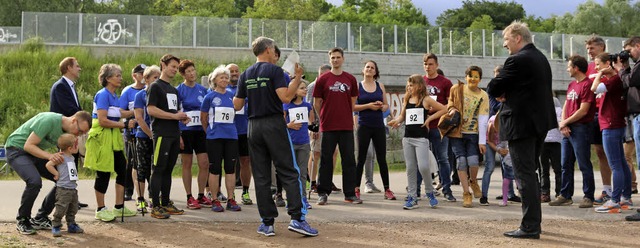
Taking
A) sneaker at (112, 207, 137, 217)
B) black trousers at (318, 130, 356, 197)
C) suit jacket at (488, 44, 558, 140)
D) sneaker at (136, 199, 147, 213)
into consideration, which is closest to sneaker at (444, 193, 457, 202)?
black trousers at (318, 130, 356, 197)

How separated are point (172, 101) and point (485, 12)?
7806cm

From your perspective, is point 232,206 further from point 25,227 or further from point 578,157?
point 578,157

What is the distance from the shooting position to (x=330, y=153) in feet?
33.1

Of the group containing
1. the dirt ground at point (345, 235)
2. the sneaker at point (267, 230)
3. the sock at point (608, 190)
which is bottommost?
the dirt ground at point (345, 235)

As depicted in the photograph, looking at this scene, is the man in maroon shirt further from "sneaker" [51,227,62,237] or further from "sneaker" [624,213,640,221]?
"sneaker" [51,227,62,237]

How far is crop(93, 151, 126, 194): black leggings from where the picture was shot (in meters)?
8.53

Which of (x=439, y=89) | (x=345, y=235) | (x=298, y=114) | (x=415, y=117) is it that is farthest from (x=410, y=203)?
(x=345, y=235)

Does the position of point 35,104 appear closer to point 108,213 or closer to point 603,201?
point 108,213

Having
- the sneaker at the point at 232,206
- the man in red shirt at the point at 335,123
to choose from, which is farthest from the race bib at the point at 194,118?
the man in red shirt at the point at 335,123

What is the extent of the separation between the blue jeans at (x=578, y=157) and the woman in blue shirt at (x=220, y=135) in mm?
4097

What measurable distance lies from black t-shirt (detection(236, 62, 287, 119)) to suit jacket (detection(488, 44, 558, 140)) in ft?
6.81

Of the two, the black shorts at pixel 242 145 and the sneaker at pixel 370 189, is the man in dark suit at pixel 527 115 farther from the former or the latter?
the sneaker at pixel 370 189

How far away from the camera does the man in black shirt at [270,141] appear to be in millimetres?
7621

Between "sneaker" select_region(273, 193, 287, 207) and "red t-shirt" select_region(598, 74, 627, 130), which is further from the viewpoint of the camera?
"sneaker" select_region(273, 193, 287, 207)
